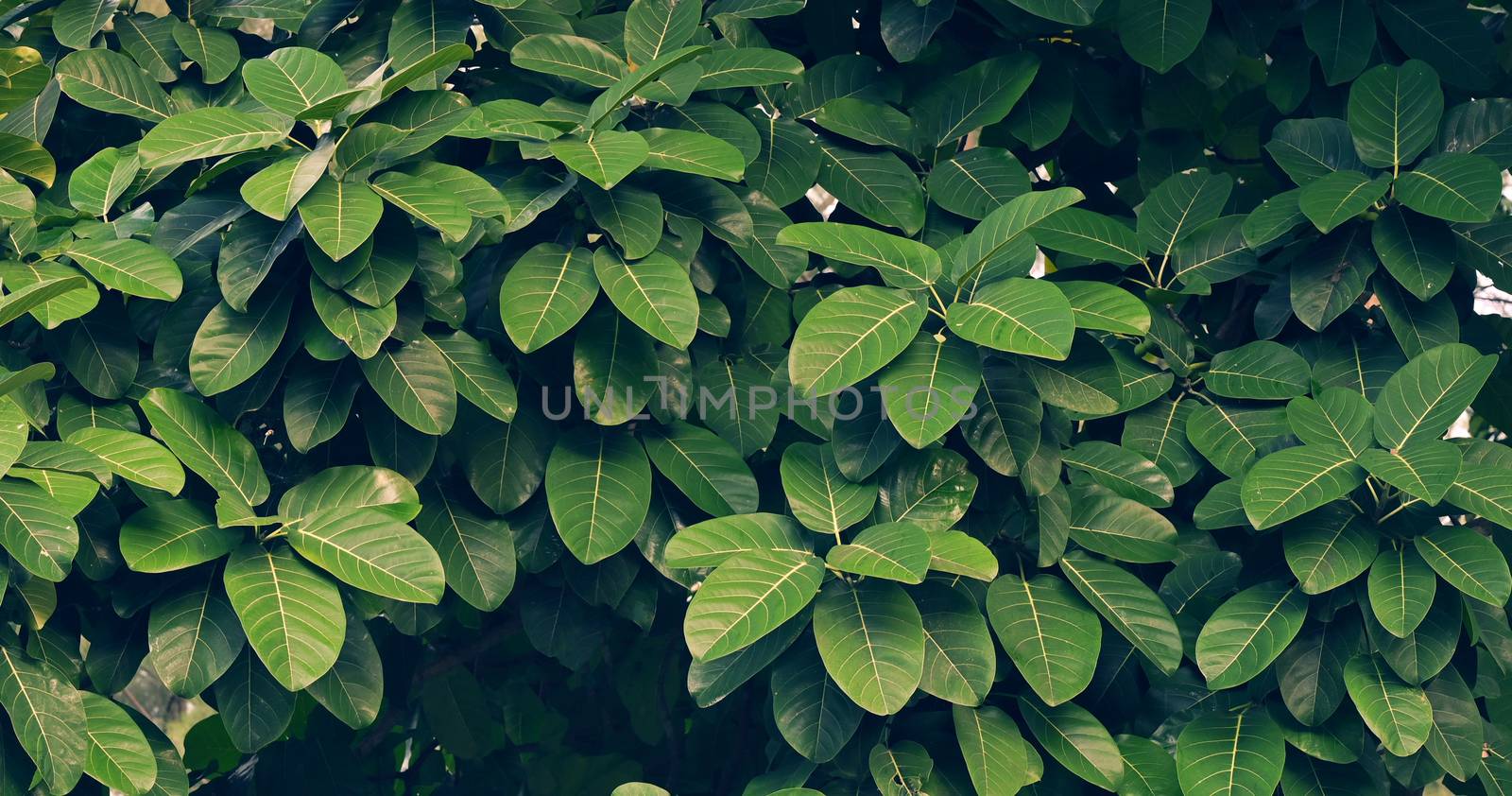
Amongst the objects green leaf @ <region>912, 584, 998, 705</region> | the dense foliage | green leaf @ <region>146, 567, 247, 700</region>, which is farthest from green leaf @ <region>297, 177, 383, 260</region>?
green leaf @ <region>912, 584, 998, 705</region>

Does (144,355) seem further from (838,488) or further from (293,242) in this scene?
(838,488)

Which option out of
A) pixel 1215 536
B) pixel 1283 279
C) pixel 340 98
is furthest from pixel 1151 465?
pixel 340 98

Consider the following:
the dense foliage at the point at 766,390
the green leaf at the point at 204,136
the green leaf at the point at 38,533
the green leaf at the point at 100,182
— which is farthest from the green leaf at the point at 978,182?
the green leaf at the point at 38,533

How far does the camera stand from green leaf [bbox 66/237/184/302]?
2.22m

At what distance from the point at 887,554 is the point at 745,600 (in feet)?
0.78

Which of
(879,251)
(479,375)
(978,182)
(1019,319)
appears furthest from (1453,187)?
(479,375)

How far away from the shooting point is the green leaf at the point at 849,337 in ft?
7.18

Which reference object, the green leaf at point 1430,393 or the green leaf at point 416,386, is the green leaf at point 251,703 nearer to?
the green leaf at point 416,386

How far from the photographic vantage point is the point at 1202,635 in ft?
7.84

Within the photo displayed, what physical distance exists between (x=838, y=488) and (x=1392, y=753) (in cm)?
104

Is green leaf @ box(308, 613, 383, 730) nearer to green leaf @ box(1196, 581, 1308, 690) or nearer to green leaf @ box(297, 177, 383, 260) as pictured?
green leaf @ box(297, 177, 383, 260)

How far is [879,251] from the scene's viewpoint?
2336 millimetres

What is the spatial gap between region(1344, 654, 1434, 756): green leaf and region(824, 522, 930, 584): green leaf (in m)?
0.79

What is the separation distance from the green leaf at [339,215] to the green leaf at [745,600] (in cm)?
75
